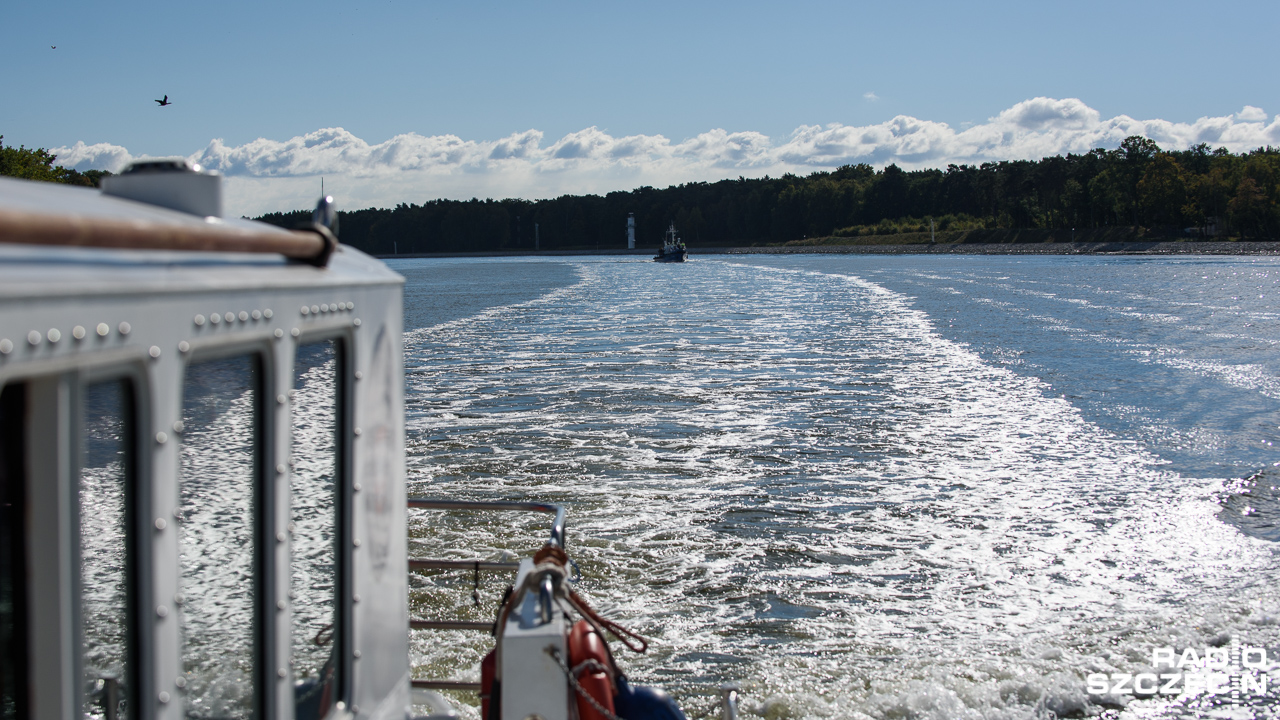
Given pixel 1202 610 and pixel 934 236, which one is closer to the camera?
pixel 1202 610

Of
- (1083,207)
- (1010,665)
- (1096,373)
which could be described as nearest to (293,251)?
(1010,665)

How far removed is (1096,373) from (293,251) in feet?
75.3

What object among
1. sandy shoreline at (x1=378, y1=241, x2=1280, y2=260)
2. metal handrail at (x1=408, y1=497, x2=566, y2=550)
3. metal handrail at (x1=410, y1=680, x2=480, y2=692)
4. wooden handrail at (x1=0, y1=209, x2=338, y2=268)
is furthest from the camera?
sandy shoreline at (x1=378, y1=241, x2=1280, y2=260)

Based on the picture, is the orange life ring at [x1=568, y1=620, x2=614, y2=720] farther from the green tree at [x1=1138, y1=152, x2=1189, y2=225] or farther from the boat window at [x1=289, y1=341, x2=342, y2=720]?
the green tree at [x1=1138, y1=152, x2=1189, y2=225]

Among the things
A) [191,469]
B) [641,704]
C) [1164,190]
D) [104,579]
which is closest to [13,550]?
[191,469]

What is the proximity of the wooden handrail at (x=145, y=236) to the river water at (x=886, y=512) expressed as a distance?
4.80 metres

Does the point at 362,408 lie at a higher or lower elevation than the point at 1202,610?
higher

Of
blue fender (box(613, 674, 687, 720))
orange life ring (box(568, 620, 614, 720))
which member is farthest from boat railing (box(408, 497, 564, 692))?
blue fender (box(613, 674, 687, 720))

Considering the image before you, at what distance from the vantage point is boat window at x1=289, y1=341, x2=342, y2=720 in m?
2.49

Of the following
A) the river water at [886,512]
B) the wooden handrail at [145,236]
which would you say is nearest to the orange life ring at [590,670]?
the wooden handrail at [145,236]

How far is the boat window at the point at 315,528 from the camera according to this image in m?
2.49

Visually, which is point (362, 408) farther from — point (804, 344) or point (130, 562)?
point (804, 344)

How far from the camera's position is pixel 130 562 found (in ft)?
6.11

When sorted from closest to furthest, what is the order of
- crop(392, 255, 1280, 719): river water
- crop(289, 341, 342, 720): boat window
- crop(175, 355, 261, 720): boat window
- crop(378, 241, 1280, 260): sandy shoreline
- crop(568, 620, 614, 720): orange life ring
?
crop(175, 355, 261, 720): boat window
crop(289, 341, 342, 720): boat window
crop(568, 620, 614, 720): orange life ring
crop(392, 255, 1280, 719): river water
crop(378, 241, 1280, 260): sandy shoreline
